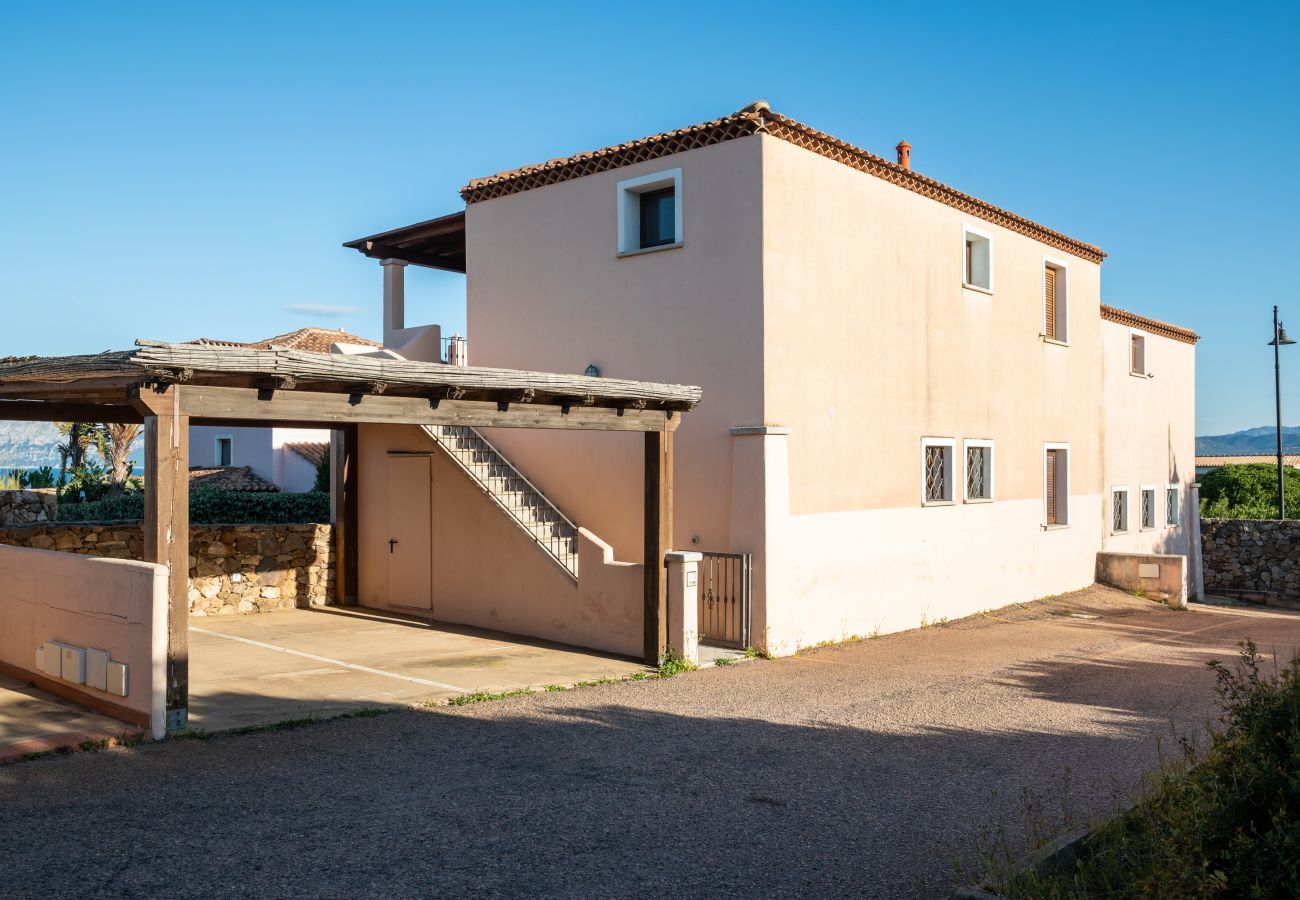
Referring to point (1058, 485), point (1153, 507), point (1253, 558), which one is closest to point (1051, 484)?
point (1058, 485)

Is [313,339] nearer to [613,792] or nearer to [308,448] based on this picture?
[308,448]

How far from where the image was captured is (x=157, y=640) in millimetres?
8023

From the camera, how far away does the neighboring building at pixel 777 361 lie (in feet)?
42.3

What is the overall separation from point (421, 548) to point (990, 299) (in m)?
9.56

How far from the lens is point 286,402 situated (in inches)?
346

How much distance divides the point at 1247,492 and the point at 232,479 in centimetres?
3363

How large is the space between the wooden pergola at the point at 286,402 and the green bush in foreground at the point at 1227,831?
630 cm

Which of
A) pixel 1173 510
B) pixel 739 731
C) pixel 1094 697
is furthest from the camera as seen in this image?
pixel 1173 510

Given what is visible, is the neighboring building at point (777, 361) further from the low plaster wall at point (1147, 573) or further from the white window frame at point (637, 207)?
the low plaster wall at point (1147, 573)

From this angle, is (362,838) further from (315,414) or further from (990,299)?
(990,299)

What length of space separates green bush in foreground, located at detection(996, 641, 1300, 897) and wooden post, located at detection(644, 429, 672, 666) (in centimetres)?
660

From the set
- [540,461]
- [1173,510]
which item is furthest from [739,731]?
[1173,510]

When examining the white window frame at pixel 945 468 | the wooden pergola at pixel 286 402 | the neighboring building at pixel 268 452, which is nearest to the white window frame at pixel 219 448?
the neighboring building at pixel 268 452

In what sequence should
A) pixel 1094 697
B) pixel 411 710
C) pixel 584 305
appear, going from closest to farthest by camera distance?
1. pixel 411 710
2. pixel 1094 697
3. pixel 584 305
